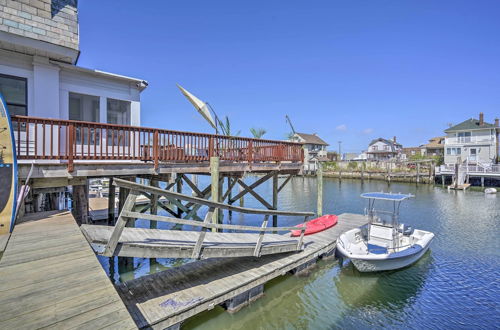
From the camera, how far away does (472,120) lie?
44906 millimetres

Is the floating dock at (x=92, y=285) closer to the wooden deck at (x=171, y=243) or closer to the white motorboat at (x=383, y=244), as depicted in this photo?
the wooden deck at (x=171, y=243)

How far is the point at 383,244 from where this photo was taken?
9797 mm

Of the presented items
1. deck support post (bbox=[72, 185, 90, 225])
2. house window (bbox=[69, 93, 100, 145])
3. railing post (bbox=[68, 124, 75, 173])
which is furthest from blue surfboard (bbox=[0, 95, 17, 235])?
house window (bbox=[69, 93, 100, 145])

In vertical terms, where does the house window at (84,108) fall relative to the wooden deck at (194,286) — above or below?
above

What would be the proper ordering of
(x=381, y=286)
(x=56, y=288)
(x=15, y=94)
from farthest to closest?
(x=15, y=94) < (x=381, y=286) < (x=56, y=288)

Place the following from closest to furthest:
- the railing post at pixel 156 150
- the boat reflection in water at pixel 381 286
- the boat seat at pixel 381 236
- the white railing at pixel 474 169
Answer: the boat reflection in water at pixel 381 286 → the railing post at pixel 156 150 → the boat seat at pixel 381 236 → the white railing at pixel 474 169

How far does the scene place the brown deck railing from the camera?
21.5 ft

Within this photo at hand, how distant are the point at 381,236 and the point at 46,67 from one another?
46.6 ft

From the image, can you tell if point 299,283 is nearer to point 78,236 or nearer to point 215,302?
point 215,302

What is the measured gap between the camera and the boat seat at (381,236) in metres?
9.68

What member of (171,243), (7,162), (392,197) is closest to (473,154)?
(392,197)

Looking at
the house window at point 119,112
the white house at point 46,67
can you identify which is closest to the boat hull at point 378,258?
the house window at point 119,112

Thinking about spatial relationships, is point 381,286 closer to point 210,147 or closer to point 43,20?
point 210,147

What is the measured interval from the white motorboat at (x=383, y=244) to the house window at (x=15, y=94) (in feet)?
41.0
